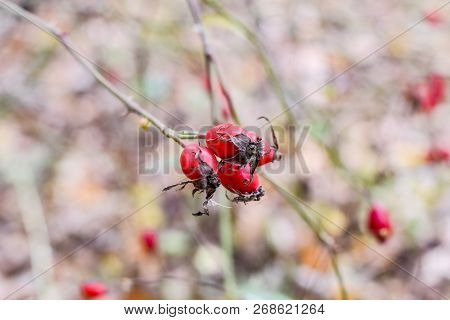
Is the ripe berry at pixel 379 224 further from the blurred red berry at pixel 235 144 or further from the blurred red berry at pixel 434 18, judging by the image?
the blurred red berry at pixel 434 18

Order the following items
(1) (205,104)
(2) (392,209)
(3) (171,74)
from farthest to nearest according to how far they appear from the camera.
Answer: (3) (171,74)
(1) (205,104)
(2) (392,209)

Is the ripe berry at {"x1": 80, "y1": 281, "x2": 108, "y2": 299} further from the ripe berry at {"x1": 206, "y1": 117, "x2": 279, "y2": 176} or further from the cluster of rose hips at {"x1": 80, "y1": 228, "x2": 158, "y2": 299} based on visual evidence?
the ripe berry at {"x1": 206, "y1": 117, "x2": 279, "y2": 176}

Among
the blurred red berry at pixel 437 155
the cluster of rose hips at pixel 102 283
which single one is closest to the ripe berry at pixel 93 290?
the cluster of rose hips at pixel 102 283

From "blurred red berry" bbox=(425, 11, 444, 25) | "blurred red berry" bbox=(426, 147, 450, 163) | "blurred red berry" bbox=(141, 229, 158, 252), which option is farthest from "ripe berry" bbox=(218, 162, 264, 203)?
"blurred red berry" bbox=(425, 11, 444, 25)

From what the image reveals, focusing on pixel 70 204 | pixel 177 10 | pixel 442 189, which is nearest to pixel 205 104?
pixel 177 10

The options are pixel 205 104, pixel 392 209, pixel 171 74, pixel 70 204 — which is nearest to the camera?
pixel 392 209

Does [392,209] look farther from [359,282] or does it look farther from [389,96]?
[389,96]
